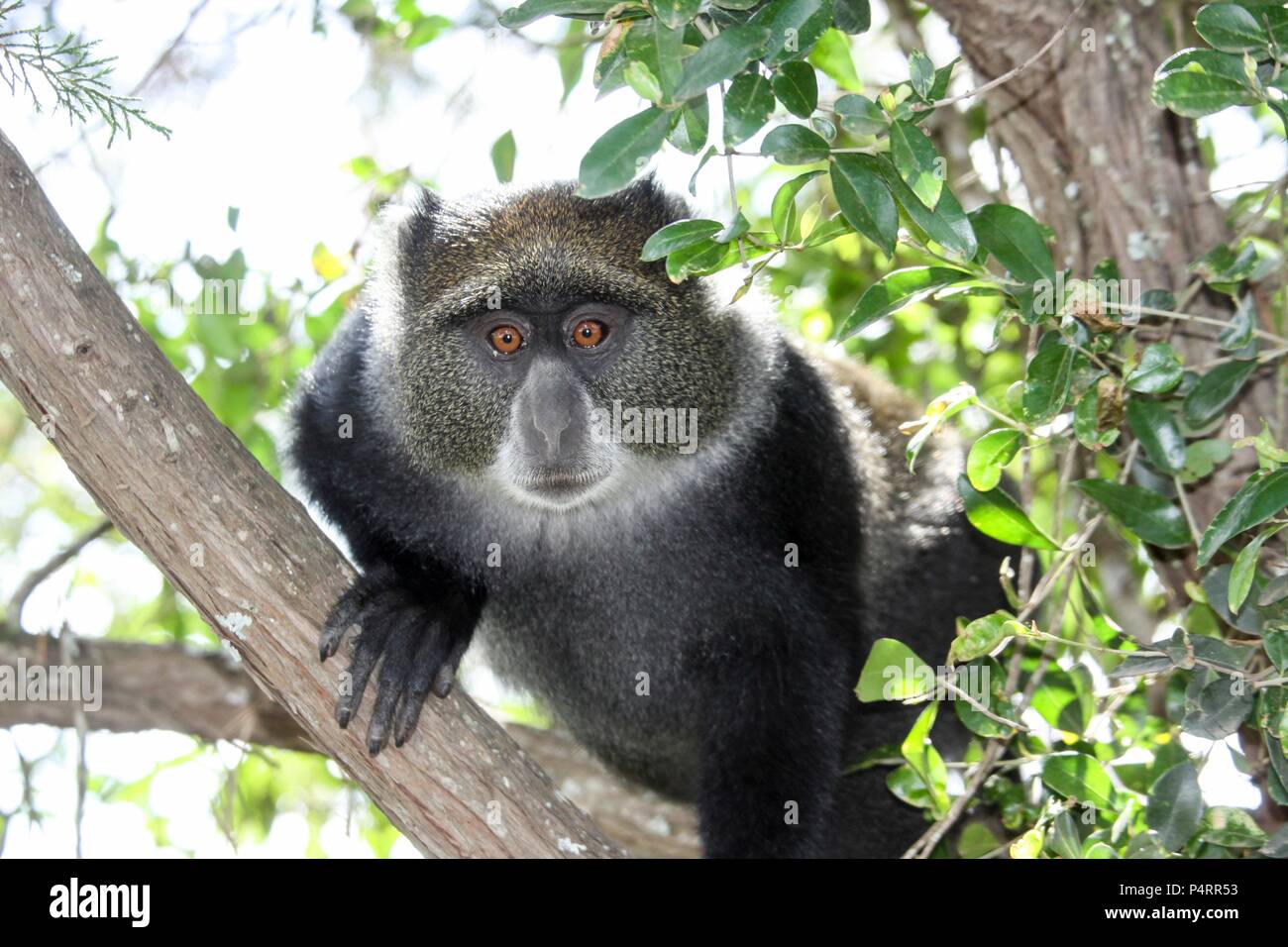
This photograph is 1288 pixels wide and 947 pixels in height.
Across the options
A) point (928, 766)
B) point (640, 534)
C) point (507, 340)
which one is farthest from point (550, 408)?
point (928, 766)

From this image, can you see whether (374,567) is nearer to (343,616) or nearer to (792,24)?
(343,616)

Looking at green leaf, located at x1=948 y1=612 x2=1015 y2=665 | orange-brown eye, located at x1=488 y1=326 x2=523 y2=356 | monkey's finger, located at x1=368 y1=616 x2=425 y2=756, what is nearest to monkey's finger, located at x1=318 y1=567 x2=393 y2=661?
monkey's finger, located at x1=368 y1=616 x2=425 y2=756

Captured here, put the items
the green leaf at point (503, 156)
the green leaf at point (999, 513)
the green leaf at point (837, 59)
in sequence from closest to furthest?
the green leaf at point (999, 513)
the green leaf at point (837, 59)
the green leaf at point (503, 156)

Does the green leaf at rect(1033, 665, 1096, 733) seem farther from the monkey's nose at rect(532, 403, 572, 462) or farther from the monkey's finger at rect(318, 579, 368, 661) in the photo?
the monkey's finger at rect(318, 579, 368, 661)

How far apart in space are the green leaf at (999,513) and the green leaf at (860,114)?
4.09ft

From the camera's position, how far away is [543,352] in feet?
15.0

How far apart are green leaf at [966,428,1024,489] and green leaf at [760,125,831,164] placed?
106 centimetres

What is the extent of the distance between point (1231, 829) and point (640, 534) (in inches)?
96.5

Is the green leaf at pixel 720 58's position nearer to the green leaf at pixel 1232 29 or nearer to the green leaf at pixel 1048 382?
the green leaf at pixel 1232 29

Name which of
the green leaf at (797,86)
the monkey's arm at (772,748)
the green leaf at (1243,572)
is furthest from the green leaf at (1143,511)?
the green leaf at (797,86)

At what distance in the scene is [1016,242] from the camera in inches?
153

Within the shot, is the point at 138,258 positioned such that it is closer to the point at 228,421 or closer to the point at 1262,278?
the point at 228,421

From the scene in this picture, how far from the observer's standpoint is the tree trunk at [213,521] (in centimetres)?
377

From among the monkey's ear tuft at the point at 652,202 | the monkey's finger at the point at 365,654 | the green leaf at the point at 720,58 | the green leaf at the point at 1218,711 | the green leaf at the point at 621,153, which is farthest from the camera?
the monkey's ear tuft at the point at 652,202
